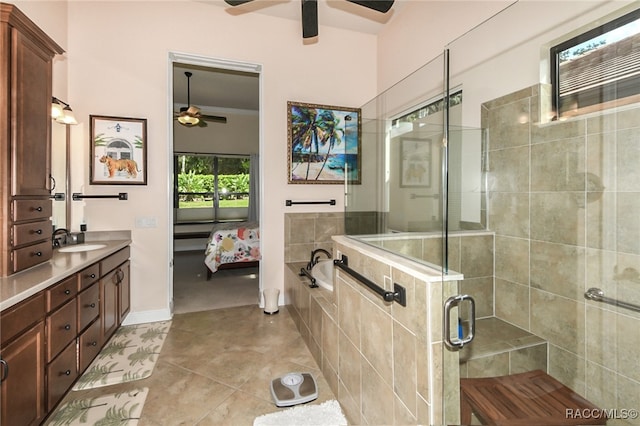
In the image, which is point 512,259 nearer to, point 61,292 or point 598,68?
point 598,68

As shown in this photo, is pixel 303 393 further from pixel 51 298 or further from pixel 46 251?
pixel 46 251

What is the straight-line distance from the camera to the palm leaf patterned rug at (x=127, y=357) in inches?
84.8

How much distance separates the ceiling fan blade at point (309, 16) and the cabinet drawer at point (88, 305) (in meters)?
2.69

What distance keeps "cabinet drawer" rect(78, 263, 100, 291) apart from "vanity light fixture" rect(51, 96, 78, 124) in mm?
1393

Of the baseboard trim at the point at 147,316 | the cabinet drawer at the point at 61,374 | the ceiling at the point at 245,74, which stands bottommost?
the baseboard trim at the point at 147,316

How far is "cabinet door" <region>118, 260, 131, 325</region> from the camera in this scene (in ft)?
9.05

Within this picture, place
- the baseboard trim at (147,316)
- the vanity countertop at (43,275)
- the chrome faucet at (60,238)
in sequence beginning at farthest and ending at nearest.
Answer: the baseboard trim at (147,316), the chrome faucet at (60,238), the vanity countertop at (43,275)

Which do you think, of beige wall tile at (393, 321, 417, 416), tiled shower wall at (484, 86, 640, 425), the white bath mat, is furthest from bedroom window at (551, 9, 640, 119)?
the white bath mat

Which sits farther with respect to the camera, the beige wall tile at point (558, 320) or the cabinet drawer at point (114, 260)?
the cabinet drawer at point (114, 260)

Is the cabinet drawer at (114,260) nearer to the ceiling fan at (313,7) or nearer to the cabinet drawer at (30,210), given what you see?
the cabinet drawer at (30,210)

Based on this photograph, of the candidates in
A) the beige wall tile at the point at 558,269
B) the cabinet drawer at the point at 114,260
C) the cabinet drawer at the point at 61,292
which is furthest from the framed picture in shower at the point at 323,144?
the cabinet drawer at the point at 61,292

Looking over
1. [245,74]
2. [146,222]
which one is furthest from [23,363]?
[245,74]

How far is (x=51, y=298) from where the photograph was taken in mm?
1666

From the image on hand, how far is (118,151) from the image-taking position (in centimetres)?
305
